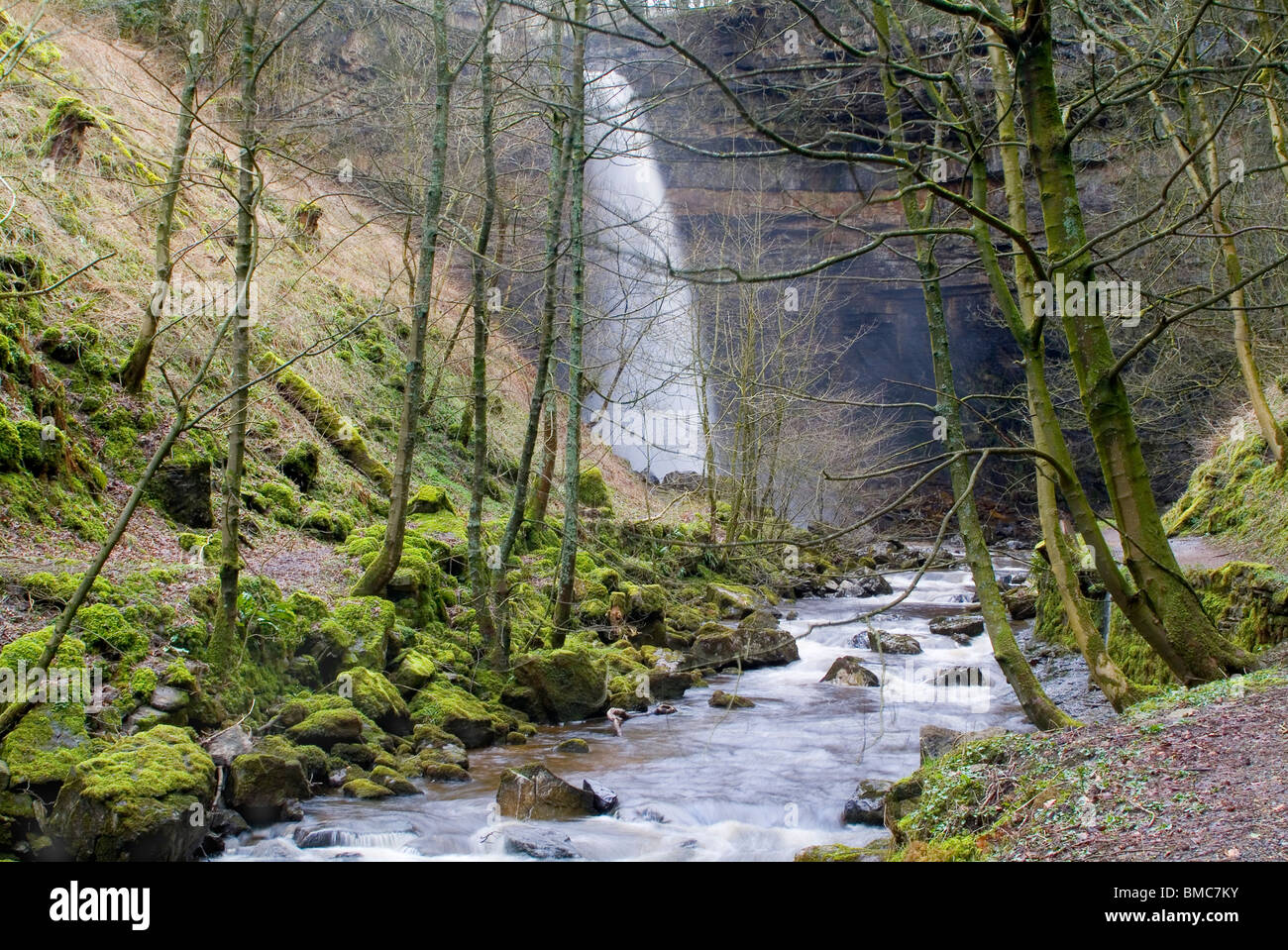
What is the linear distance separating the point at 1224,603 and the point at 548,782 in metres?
5.95

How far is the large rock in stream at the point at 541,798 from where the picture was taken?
267 inches

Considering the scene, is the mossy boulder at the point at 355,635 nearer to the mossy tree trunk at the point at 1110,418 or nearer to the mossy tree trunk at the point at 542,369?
the mossy tree trunk at the point at 542,369

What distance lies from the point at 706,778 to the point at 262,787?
12.5ft

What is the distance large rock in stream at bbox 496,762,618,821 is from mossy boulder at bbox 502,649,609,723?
259 centimetres

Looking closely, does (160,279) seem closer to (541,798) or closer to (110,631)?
(110,631)

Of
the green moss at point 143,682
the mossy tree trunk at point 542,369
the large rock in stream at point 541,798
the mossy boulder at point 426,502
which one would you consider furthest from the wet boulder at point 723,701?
the green moss at point 143,682

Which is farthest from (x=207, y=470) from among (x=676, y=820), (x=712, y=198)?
(x=712, y=198)

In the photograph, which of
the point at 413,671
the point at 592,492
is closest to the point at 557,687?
the point at 413,671

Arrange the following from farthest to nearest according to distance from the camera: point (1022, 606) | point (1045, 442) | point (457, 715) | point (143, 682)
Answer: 1. point (1022, 606)
2. point (457, 715)
3. point (143, 682)
4. point (1045, 442)

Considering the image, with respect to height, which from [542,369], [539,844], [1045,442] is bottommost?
[539,844]

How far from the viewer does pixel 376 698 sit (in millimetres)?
8156

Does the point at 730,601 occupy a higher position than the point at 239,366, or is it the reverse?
the point at 239,366

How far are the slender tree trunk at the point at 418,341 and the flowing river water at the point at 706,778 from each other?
2525 millimetres

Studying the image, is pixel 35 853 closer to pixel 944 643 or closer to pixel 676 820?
pixel 676 820
